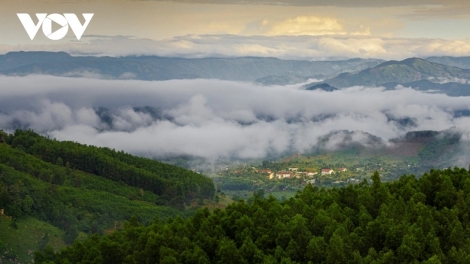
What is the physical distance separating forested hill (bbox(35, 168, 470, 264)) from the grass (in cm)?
3881

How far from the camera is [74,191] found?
111 m

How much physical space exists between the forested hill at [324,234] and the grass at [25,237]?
127 feet

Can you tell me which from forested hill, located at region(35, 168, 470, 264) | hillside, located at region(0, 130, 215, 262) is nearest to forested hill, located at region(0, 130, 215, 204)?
hillside, located at region(0, 130, 215, 262)

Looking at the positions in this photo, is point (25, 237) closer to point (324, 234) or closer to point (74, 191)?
point (74, 191)

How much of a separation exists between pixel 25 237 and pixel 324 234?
60.1m

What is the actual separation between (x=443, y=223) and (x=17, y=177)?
8613 centimetres

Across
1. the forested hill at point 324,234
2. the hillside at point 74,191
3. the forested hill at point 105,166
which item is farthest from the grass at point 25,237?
the forested hill at point 324,234

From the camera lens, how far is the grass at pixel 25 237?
72.6 m

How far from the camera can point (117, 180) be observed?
12988cm

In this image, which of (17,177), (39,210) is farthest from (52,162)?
(39,210)

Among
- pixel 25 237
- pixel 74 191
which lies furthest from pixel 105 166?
pixel 25 237

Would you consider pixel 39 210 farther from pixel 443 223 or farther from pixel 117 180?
pixel 443 223

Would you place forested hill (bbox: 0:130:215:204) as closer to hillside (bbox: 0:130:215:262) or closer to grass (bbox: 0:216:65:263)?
hillside (bbox: 0:130:215:262)

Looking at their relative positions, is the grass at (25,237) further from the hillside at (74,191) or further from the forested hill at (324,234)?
the forested hill at (324,234)
